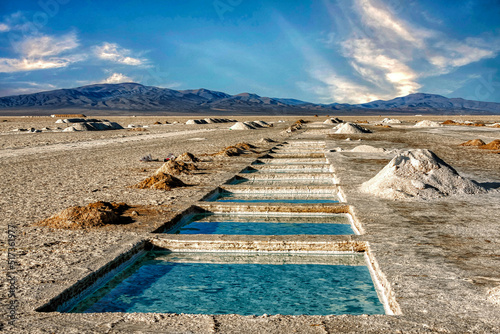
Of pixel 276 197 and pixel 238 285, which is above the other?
pixel 276 197

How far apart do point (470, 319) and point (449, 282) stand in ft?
1.94

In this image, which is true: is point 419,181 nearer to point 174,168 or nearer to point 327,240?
point 327,240

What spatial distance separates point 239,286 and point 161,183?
4.12 m

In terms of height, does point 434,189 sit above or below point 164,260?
above

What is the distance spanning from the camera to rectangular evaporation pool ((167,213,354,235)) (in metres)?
5.22

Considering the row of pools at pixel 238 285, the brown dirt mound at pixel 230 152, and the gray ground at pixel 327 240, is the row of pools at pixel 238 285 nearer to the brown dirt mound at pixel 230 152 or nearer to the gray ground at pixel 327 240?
the gray ground at pixel 327 240

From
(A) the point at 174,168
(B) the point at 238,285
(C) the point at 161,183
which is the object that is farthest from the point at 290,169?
(B) the point at 238,285

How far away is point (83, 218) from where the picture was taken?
486 cm

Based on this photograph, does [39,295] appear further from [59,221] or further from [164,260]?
[59,221]

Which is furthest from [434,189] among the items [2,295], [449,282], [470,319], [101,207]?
[2,295]

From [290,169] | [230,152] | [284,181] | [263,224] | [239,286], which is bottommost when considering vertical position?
[239,286]

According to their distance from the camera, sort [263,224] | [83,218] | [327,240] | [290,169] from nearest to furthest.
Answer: [327,240] < [83,218] < [263,224] < [290,169]

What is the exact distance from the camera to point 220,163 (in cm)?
1113

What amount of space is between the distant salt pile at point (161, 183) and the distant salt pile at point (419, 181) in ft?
10.9
